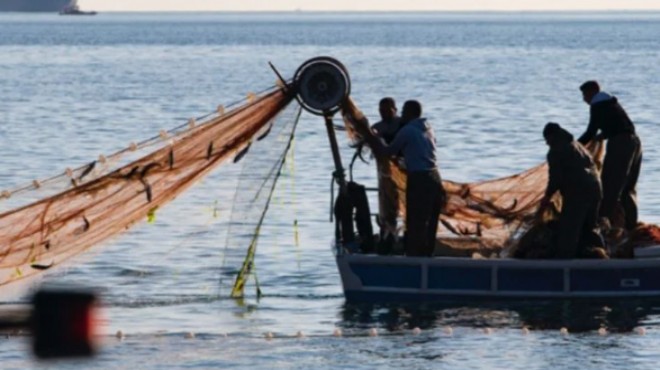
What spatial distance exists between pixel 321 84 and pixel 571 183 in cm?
209

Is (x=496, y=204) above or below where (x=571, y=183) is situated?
below

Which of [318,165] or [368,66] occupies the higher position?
[368,66]

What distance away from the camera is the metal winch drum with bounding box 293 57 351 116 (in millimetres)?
12805

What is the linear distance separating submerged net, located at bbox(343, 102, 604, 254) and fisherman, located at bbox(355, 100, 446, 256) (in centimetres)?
44

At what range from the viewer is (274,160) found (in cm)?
1282

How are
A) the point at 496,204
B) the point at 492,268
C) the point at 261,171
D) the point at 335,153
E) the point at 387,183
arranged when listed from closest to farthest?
1. the point at 261,171
2. the point at 335,153
3. the point at 492,268
4. the point at 387,183
5. the point at 496,204

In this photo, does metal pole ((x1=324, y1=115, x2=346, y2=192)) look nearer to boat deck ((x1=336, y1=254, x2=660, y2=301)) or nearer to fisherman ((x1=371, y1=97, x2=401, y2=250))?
fisherman ((x1=371, y1=97, x2=401, y2=250))

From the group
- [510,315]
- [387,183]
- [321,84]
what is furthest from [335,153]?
[510,315]

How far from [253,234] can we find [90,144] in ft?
81.2

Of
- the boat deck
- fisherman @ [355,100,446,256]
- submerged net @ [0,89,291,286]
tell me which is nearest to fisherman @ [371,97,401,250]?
fisherman @ [355,100,446,256]

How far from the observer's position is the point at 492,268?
13492 mm

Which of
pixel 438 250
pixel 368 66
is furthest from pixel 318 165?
pixel 368 66

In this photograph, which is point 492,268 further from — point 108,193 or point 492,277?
point 108,193

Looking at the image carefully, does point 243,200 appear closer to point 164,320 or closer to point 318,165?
point 164,320
